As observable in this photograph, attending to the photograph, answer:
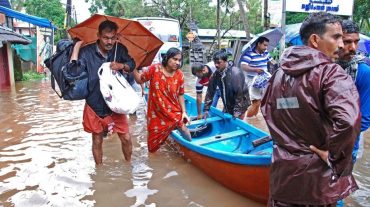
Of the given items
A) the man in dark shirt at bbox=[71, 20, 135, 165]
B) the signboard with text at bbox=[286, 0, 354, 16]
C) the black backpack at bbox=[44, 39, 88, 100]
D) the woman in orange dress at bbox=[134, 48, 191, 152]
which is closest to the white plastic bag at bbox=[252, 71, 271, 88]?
the woman in orange dress at bbox=[134, 48, 191, 152]

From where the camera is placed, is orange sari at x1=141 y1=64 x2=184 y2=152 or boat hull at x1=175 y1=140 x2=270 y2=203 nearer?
boat hull at x1=175 y1=140 x2=270 y2=203

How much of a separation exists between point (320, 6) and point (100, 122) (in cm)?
771

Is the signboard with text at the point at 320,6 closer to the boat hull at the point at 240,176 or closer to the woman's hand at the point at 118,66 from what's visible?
the woman's hand at the point at 118,66

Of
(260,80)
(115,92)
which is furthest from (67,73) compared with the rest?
(260,80)

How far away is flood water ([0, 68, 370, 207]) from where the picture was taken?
388 cm

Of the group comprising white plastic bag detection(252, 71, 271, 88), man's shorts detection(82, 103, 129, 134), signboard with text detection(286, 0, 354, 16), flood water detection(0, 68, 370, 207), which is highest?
signboard with text detection(286, 0, 354, 16)

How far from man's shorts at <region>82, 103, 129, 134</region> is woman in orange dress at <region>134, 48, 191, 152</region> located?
49 cm

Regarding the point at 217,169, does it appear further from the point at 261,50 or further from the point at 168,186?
the point at 261,50

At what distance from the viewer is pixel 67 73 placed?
3.93 m

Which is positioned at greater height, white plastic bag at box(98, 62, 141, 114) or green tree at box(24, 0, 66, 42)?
green tree at box(24, 0, 66, 42)

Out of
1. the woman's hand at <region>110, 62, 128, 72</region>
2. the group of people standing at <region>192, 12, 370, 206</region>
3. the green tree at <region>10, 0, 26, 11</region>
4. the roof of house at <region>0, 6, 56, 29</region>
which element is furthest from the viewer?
the green tree at <region>10, 0, 26, 11</region>

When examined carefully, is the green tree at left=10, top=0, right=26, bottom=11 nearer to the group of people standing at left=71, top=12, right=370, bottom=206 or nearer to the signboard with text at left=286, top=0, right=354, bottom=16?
the signboard with text at left=286, top=0, right=354, bottom=16

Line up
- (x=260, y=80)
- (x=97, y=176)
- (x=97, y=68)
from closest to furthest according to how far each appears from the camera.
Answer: (x=97, y=68) < (x=97, y=176) < (x=260, y=80)

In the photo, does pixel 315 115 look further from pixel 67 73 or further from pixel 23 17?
pixel 23 17
